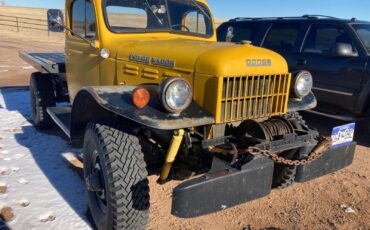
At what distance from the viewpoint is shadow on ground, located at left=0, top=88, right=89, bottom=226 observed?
11.6 ft

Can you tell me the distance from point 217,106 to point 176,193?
2.52 ft

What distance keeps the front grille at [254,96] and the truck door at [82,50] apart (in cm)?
176

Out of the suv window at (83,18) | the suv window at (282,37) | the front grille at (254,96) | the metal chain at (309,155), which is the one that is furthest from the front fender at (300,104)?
the suv window at (282,37)

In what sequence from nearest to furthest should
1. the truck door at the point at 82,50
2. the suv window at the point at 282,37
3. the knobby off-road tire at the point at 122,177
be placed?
the knobby off-road tire at the point at 122,177
the truck door at the point at 82,50
the suv window at the point at 282,37

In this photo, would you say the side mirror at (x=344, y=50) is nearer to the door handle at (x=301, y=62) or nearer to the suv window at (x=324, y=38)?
the suv window at (x=324, y=38)

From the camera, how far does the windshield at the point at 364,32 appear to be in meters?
5.70

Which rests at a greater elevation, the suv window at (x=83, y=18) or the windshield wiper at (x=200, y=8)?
the windshield wiper at (x=200, y=8)

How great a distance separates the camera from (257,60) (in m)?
2.83

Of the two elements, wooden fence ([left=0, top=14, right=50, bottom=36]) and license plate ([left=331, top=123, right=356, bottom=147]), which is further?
wooden fence ([left=0, top=14, right=50, bottom=36])

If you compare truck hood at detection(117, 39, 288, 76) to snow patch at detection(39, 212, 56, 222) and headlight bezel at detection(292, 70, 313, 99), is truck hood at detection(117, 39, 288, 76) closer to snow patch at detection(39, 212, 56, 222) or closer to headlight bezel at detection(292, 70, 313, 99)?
headlight bezel at detection(292, 70, 313, 99)

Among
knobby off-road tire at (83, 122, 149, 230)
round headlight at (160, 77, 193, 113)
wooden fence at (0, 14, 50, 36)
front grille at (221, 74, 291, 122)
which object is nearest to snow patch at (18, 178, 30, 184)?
knobby off-road tire at (83, 122, 149, 230)

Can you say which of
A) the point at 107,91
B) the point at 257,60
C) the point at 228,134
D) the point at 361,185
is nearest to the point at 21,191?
the point at 107,91

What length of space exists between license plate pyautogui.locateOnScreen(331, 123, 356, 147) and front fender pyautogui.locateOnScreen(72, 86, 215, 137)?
3.59 feet

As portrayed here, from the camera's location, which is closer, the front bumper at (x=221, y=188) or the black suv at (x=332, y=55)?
the front bumper at (x=221, y=188)
